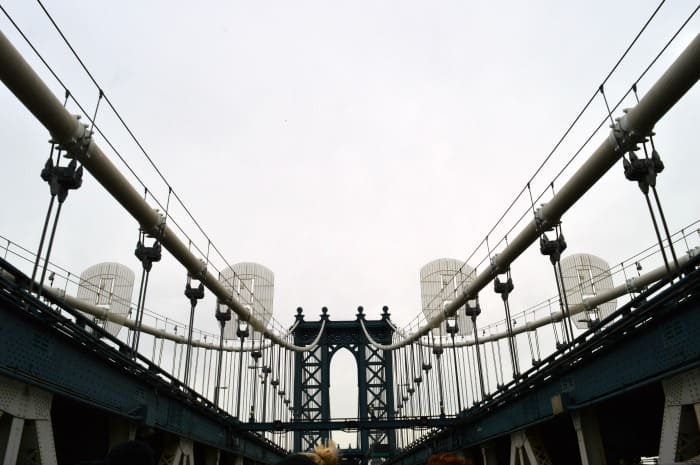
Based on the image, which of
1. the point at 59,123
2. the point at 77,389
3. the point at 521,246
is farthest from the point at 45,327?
the point at 521,246

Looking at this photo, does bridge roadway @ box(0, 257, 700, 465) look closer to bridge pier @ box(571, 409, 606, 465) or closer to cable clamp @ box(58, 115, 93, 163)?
bridge pier @ box(571, 409, 606, 465)

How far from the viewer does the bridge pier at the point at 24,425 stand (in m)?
8.11

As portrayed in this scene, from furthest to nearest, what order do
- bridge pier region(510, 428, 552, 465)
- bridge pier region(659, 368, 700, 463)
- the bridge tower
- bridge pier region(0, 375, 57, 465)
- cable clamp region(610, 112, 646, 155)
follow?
1. the bridge tower
2. bridge pier region(510, 428, 552, 465)
3. cable clamp region(610, 112, 646, 155)
4. bridge pier region(659, 368, 700, 463)
5. bridge pier region(0, 375, 57, 465)

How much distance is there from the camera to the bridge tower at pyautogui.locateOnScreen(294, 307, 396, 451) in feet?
188

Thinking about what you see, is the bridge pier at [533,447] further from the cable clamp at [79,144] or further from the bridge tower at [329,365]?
the bridge tower at [329,365]

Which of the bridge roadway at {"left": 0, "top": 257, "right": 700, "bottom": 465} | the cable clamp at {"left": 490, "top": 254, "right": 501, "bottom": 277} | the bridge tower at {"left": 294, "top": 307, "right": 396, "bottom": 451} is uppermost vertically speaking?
the bridge tower at {"left": 294, "top": 307, "right": 396, "bottom": 451}

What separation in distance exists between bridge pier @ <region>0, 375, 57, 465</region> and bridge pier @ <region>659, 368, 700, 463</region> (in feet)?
30.9

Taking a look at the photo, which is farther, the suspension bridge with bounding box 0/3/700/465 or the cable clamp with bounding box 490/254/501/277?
the cable clamp with bounding box 490/254/501/277

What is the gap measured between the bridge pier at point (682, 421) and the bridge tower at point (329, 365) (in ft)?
163

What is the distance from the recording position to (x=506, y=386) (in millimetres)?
16984

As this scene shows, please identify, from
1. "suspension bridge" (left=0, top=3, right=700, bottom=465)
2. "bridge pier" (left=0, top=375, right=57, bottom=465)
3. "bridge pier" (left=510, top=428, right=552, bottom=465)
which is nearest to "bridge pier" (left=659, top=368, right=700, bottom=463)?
"suspension bridge" (left=0, top=3, right=700, bottom=465)

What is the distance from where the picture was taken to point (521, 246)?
19.2 m

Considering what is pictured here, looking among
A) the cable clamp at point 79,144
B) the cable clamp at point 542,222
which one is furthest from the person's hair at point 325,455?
the cable clamp at point 542,222

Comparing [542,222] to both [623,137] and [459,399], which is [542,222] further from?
[459,399]
